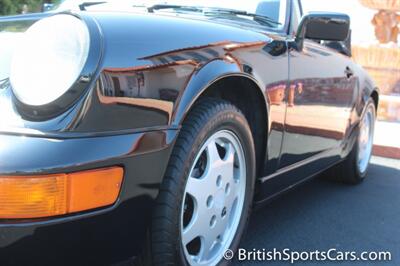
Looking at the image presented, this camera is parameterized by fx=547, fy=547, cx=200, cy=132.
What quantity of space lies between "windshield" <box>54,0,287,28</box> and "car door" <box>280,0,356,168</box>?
0.18m

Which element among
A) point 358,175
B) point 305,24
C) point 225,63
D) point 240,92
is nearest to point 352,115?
point 358,175

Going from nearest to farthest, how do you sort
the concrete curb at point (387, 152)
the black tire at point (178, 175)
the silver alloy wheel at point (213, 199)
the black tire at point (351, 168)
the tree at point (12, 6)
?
the black tire at point (178, 175) < the silver alloy wheel at point (213, 199) < the black tire at point (351, 168) < the concrete curb at point (387, 152) < the tree at point (12, 6)

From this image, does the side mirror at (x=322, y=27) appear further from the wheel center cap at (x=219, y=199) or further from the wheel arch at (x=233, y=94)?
the wheel center cap at (x=219, y=199)

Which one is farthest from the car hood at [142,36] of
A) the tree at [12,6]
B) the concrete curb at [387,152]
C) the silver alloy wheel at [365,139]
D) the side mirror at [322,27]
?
the tree at [12,6]

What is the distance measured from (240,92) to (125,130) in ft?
2.62

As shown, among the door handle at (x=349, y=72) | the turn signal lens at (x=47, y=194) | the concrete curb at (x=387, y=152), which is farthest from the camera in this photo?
the concrete curb at (x=387, y=152)

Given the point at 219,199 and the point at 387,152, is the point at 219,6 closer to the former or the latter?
the point at 219,199

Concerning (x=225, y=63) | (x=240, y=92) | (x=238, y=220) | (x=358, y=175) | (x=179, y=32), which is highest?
(x=179, y=32)

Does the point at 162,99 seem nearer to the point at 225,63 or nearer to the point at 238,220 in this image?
the point at 225,63

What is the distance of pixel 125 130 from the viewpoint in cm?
166

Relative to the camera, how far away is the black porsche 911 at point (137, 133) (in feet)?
5.02

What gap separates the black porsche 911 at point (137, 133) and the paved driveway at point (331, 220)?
439 mm
